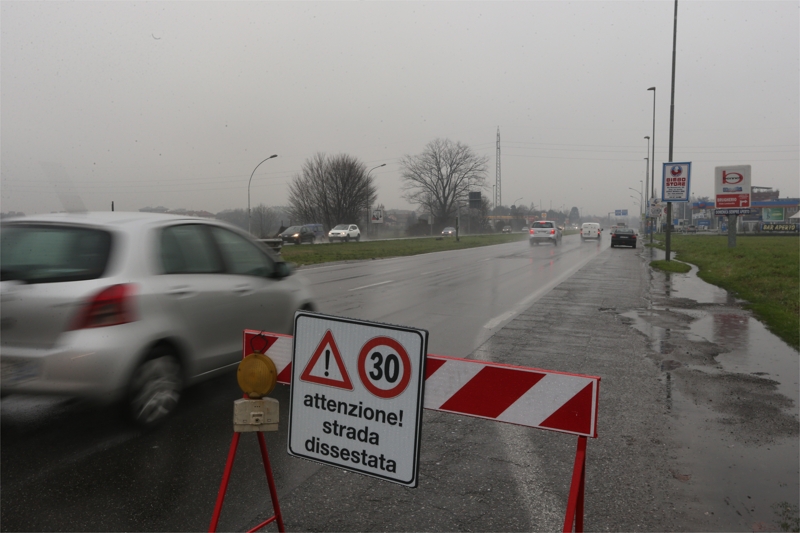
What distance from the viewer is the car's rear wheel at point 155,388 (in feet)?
15.3

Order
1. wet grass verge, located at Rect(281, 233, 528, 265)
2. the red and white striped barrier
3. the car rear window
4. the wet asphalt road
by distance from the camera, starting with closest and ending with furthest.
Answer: the red and white striped barrier → the wet asphalt road → the car rear window → wet grass verge, located at Rect(281, 233, 528, 265)

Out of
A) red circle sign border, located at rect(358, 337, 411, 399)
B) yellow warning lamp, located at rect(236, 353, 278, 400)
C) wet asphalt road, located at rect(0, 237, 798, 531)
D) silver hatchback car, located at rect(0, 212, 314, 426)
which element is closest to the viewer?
red circle sign border, located at rect(358, 337, 411, 399)

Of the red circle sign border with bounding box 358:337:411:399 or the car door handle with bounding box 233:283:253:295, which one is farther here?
the car door handle with bounding box 233:283:253:295

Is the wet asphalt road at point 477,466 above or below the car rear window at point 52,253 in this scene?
below

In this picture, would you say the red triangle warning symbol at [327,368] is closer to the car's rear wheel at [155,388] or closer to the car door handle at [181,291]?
the car's rear wheel at [155,388]

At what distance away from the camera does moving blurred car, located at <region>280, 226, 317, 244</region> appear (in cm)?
5066

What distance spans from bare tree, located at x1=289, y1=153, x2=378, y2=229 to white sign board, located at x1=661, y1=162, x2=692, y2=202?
62.9 m

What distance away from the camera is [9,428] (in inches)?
191

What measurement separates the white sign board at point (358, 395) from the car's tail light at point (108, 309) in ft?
6.62

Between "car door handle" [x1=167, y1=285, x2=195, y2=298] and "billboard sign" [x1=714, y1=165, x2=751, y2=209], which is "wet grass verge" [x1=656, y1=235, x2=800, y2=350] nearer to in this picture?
"billboard sign" [x1=714, y1=165, x2=751, y2=209]

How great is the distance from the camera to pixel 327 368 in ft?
9.95

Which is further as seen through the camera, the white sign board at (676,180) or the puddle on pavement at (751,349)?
the white sign board at (676,180)

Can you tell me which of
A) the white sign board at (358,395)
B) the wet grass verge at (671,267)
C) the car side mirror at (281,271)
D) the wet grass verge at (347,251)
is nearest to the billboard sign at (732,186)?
the wet grass verge at (671,267)

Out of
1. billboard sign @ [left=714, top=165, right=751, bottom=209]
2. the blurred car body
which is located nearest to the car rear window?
billboard sign @ [left=714, top=165, right=751, bottom=209]
